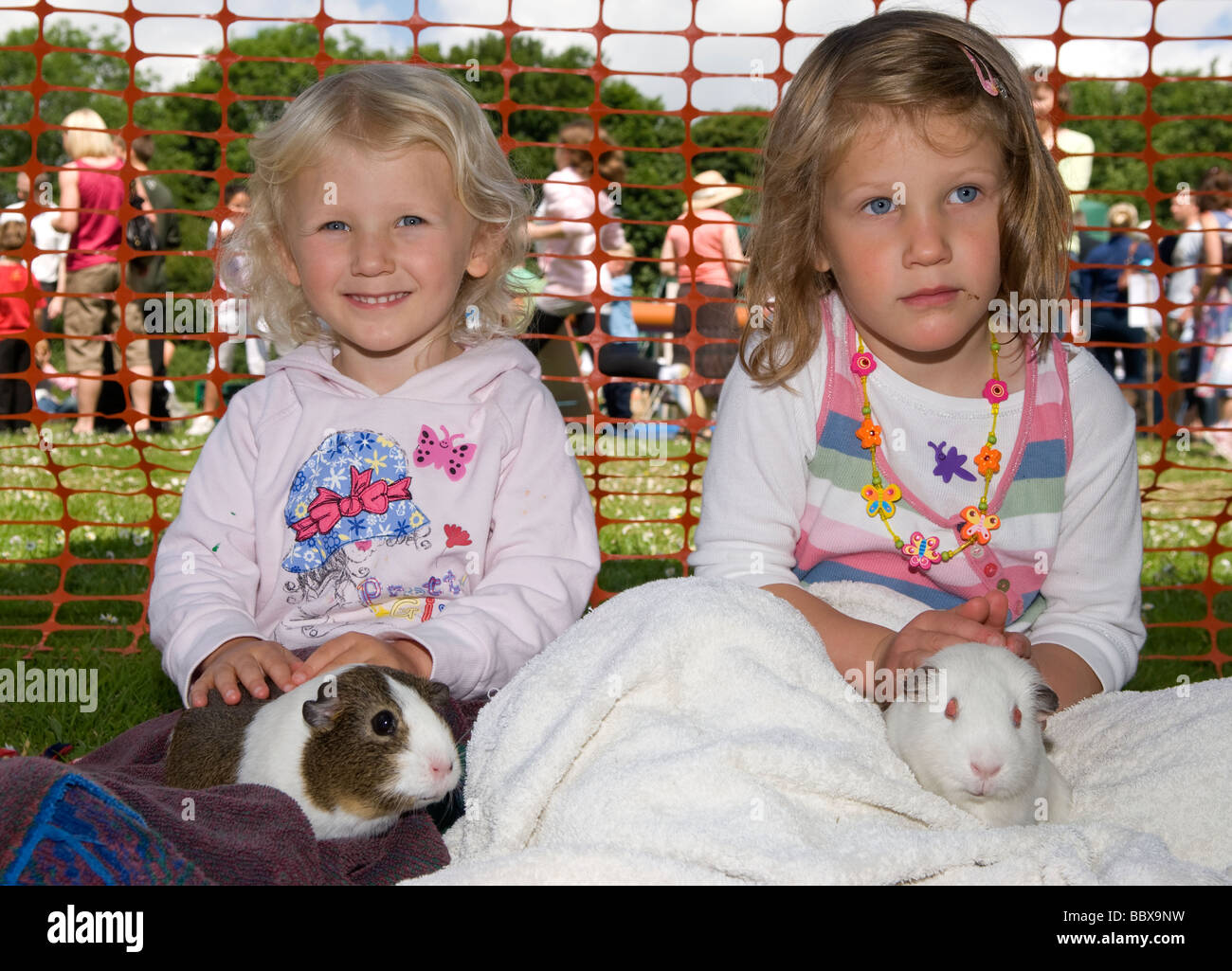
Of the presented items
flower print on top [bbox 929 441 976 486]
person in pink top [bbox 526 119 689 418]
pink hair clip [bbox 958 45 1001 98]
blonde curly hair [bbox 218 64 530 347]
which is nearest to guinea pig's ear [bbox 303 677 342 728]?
blonde curly hair [bbox 218 64 530 347]

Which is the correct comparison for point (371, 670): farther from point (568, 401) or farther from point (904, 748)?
point (568, 401)

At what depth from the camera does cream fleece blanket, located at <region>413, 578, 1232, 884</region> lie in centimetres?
187

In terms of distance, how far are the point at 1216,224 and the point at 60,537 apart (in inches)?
411

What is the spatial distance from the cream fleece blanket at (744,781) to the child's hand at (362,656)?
22 cm

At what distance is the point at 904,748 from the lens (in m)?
2.28

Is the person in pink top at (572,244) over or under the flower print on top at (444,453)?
over

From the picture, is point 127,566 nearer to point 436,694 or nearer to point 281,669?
point 281,669

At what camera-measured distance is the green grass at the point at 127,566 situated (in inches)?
150

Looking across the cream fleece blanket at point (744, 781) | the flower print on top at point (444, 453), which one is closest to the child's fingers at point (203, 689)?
the cream fleece blanket at point (744, 781)

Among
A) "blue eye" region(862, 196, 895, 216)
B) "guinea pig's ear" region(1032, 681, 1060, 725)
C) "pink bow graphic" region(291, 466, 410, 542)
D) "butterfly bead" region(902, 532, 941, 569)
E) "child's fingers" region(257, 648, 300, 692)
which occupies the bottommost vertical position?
"child's fingers" region(257, 648, 300, 692)

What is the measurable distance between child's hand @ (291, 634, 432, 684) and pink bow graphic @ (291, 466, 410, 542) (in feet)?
1.32

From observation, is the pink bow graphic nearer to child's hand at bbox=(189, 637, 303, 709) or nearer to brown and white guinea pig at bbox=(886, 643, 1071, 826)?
child's hand at bbox=(189, 637, 303, 709)

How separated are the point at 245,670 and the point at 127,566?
378cm

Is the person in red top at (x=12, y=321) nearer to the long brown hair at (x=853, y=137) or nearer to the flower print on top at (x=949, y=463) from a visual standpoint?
the long brown hair at (x=853, y=137)
